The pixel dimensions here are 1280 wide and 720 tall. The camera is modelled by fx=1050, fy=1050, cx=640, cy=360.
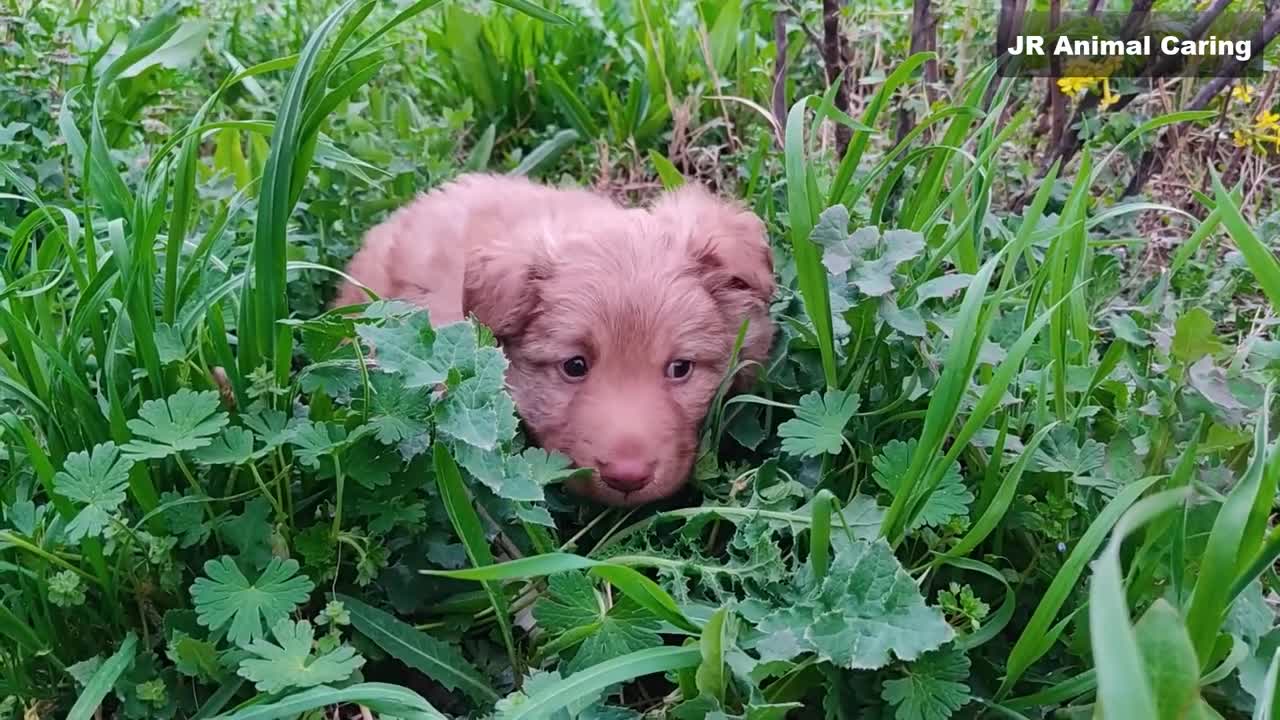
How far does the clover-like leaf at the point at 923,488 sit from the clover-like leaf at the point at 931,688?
192 mm

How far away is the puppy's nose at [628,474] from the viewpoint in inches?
75.9

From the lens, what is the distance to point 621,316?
2215mm

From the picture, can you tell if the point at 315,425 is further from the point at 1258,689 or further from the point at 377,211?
the point at 377,211

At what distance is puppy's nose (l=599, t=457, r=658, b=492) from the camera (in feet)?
6.32

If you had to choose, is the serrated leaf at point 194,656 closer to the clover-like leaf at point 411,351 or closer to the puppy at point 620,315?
the clover-like leaf at point 411,351

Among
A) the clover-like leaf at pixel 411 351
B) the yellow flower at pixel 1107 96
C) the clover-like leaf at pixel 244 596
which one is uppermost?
the yellow flower at pixel 1107 96

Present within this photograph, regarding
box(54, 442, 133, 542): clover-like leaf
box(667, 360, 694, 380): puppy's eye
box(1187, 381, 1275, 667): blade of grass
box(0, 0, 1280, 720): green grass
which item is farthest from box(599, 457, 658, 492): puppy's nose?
box(1187, 381, 1275, 667): blade of grass

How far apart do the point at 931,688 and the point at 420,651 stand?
2.33 ft

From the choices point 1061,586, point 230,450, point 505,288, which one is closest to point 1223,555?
point 1061,586

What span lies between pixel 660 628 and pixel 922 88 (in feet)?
7.19

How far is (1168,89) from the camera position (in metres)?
3.30

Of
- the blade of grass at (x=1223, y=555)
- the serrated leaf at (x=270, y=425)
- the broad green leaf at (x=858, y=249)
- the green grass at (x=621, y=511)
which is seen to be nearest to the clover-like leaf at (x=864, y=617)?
the green grass at (x=621, y=511)

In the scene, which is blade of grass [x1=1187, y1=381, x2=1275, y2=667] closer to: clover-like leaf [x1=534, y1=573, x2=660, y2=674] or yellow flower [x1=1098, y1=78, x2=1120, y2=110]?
clover-like leaf [x1=534, y1=573, x2=660, y2=674]

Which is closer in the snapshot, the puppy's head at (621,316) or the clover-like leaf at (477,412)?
the clover-like leaf at (477,412)
